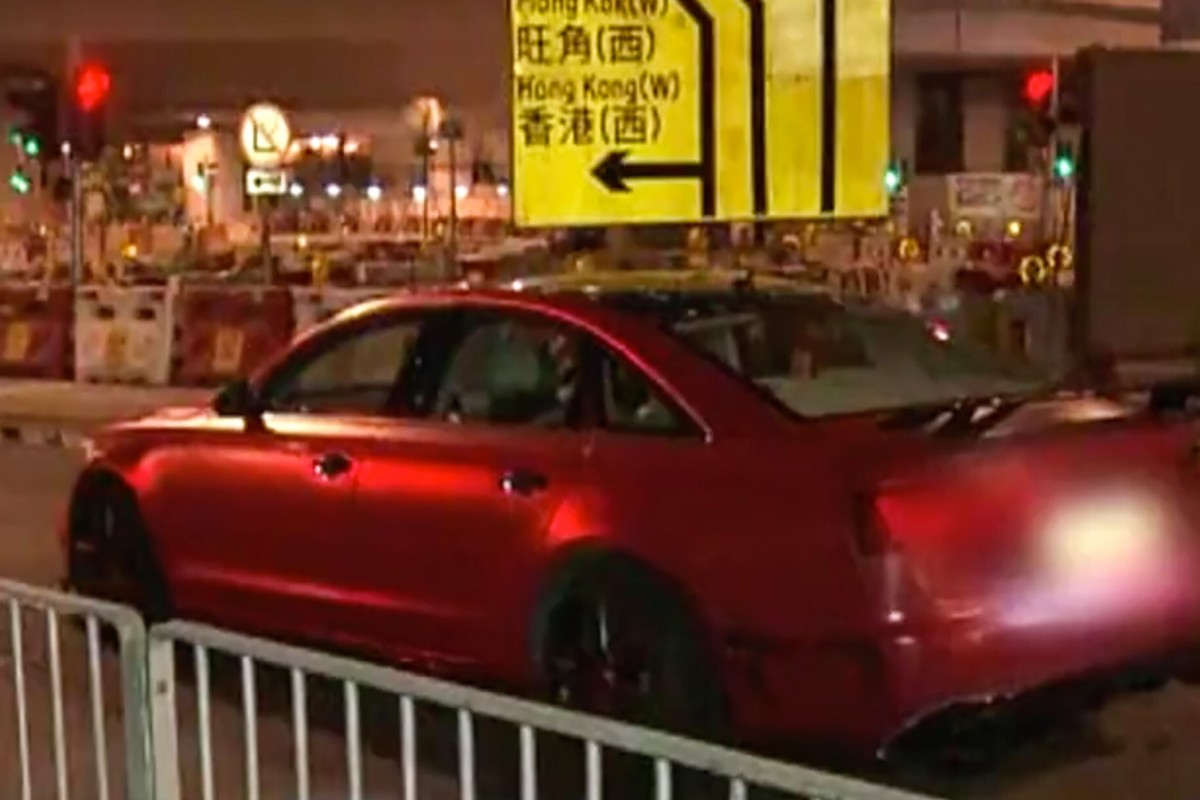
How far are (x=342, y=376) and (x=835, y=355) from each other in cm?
221

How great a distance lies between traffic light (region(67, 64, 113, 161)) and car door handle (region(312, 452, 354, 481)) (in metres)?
17.4

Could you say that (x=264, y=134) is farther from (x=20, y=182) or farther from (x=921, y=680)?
(x=921, y=680)

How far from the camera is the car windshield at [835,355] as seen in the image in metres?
7.18

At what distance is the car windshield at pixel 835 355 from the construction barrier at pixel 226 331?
48.9 feet

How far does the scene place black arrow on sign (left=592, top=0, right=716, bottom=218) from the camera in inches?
457

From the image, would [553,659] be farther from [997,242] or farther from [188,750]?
[997,242]

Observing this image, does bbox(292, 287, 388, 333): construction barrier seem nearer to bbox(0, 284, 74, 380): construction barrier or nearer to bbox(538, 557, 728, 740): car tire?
bbox(0, 284, 74, 380): construction barrier

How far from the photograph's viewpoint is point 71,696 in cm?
688

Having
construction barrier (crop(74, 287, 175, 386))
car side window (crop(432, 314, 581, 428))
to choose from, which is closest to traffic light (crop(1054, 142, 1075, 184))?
construction barrier (crop(74, 287, 175, 386))

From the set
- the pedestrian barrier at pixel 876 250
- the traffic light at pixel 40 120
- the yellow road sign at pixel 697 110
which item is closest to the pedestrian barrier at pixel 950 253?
the pedestrian barrier at pixel 876 250

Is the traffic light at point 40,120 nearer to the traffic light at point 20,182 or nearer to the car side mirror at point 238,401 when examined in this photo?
the car side mirror at point 238,401

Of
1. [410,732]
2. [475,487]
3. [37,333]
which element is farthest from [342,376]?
[37,333]

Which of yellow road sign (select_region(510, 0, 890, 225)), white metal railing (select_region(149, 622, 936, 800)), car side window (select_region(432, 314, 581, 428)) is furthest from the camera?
yellow road sign (select_region(510, 0, 890, 225))

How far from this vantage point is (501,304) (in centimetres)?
783
